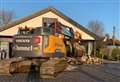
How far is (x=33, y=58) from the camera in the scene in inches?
788

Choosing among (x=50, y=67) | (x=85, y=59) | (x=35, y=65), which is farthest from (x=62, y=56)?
(x=85, y=59)

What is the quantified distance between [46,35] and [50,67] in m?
2.76

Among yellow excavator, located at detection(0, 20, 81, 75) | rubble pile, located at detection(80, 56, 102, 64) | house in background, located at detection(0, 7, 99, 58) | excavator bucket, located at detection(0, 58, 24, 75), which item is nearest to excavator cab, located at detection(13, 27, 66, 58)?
yellow excavator, located at detection(0, 20, 81, 75)

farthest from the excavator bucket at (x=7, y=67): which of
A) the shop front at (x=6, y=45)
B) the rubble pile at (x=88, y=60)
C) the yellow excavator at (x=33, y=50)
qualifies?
the shop front at (x=6, y=45)

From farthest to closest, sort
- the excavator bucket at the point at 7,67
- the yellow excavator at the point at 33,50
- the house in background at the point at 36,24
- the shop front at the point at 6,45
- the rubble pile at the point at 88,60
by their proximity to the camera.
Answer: the house in background at the point at 36,24, the shop front at the point at 6,45, the rubble pile at the point at 88,60, the yellow excavator at the point at 33,50, the excavator bucket at the point at 7,67

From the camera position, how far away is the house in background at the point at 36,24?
35.9m

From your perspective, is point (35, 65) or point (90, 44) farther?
point (90, 44)

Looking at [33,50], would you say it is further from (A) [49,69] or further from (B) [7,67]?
(A) [49,69]

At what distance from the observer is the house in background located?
3588 centimetres

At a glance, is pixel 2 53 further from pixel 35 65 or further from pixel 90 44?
pixel 35 65

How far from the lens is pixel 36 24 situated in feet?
119

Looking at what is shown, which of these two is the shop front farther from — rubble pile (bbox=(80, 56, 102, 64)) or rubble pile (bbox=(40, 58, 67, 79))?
rubble pile (bbox=(40, 58, 67, 79))

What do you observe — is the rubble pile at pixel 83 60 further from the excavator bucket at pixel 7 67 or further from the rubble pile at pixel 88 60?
the excavator bucket at pixel 7 67

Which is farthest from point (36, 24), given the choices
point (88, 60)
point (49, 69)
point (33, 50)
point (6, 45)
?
point (49, 69)
